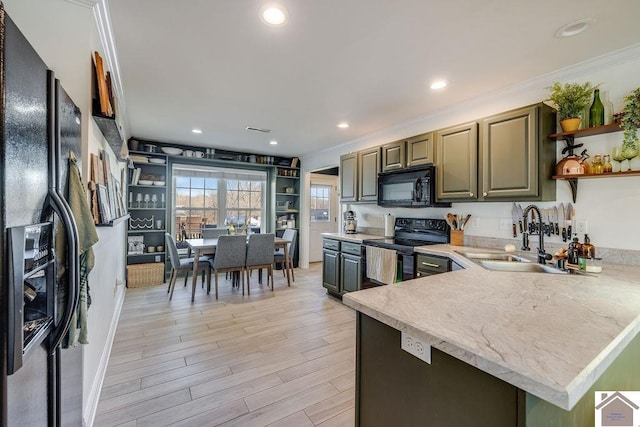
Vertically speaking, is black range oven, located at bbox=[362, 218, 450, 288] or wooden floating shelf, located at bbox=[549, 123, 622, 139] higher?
wooden floating shelf, located at bbox=[549, 123, 622, 139]

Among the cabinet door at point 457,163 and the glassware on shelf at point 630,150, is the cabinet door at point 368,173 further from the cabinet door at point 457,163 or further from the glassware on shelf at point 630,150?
the glassware on shelf at point 630,150

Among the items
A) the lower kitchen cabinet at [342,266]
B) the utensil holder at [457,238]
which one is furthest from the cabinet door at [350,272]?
the utensil holder at [457,238]

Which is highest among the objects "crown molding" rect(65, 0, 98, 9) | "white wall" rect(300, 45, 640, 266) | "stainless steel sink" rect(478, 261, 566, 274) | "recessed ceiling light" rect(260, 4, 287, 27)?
"recessed ceiling light" rect(260, 4, 287, 27)

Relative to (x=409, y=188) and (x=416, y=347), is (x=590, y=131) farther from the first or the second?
(x=416, y=347)

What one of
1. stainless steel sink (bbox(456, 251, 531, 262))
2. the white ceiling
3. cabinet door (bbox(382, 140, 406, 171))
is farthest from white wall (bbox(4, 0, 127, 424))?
cabinet door (bbox(382, 140, 406, 171))

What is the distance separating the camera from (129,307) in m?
3.53

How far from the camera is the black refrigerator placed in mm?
671

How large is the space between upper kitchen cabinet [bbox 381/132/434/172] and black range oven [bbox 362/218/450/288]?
72 cm

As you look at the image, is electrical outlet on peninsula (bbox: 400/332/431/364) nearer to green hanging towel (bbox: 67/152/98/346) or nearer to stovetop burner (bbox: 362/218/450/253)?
green hanging towel (bbox: 67/152/98/346)

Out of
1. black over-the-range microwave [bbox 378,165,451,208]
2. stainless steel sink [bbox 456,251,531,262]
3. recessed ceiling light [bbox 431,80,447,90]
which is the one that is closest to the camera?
stainless steel sink [bbox 456,251,531,262]

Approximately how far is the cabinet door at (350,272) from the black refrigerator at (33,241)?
2.81 metres

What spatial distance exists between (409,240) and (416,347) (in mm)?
2647

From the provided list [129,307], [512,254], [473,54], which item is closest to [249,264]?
[129,307]

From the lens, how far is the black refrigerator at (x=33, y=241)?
671 mm
